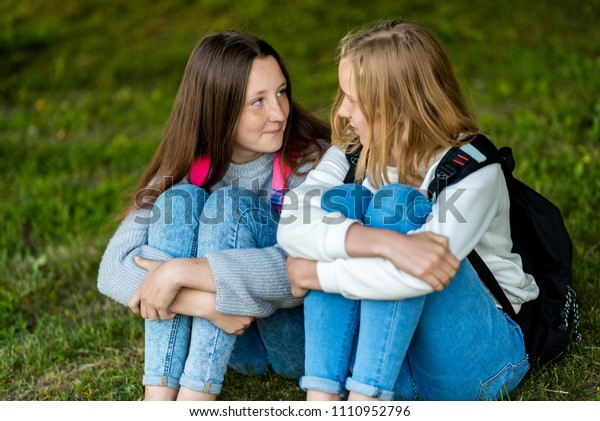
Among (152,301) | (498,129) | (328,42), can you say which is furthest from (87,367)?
(328,42)

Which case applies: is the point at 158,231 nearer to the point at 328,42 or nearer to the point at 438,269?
the point at 438,269

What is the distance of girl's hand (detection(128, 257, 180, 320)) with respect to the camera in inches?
93.0

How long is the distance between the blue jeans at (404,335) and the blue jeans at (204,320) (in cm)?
34

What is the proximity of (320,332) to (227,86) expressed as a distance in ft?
3.29

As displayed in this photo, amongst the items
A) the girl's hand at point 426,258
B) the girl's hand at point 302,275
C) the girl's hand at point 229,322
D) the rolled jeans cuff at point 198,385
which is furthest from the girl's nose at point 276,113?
the rolled jeans cuff at point 198,385

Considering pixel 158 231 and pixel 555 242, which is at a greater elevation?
pixel 555 242

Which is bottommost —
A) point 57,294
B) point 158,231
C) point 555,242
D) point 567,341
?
point 57,294

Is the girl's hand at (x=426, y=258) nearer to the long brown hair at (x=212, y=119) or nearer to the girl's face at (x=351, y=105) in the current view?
the girl's face at (x=351, y=105)

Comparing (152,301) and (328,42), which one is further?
(328,42)

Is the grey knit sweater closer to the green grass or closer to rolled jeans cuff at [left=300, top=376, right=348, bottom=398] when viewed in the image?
rolled jeans cuff at [left=300, top=376, right=348, bottom=398]

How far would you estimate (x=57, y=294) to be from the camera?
374cm

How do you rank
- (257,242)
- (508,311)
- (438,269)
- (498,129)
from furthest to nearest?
(498,129) < (257,242) < (508,311) < (438,269)

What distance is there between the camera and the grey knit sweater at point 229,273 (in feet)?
7.69

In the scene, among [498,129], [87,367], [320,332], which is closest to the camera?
[320,332]
